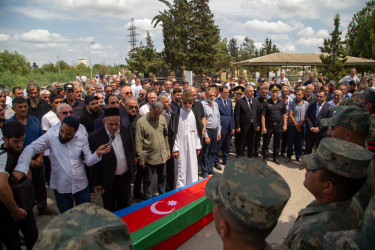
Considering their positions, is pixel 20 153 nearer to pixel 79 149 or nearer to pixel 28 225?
pixel 79 149

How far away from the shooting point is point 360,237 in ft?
2.61

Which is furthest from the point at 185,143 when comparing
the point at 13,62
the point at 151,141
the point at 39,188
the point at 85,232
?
the point at 13,62

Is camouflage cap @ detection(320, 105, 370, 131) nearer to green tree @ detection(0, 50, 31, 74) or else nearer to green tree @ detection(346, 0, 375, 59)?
green tree @ detection(346, 0, 375, 59)

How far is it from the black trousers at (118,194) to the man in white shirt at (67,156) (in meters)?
0.42

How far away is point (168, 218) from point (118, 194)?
1012 mm

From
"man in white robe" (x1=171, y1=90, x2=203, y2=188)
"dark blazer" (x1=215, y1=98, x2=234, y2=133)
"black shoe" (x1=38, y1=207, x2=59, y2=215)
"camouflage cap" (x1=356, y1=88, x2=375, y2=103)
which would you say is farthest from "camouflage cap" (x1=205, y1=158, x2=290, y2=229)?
"dark blazer" (x1=215, y1=98, x2=234, y2=133)

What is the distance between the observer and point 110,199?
11.1 ft

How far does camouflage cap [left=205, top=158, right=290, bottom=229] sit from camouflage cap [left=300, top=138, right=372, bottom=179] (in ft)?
2.10

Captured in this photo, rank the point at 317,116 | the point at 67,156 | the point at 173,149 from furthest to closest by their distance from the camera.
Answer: the point at 317,116
the point at 173,149
the point at 67,156

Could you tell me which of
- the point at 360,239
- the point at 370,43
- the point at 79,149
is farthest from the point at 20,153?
the point at 370,43

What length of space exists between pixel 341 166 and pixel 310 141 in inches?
205

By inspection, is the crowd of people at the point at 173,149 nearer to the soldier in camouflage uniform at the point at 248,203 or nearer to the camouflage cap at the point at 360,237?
the soldier in camouflage uniform at the point at 248,203

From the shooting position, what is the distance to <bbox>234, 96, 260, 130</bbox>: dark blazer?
20.2 feet

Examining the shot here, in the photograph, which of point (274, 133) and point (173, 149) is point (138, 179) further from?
point (274, 133)
